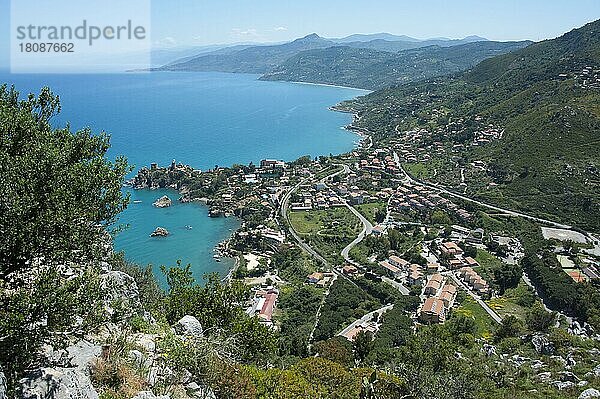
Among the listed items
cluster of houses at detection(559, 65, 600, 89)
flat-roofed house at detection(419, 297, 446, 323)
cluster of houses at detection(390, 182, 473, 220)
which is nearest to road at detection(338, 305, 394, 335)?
flat-roofed house at detection(419, 297, 446, 323)

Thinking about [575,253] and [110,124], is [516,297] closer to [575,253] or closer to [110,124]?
[575,253]

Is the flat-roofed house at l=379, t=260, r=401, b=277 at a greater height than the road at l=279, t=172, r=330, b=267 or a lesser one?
lesser

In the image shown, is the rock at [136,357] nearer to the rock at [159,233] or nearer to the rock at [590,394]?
the rock at [590,394]

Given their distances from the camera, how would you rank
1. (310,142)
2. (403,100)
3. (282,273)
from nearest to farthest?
(282,273), (310,142), (403,100)

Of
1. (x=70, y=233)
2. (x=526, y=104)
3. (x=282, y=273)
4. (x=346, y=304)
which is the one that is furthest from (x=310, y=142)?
(x=70, y=233)

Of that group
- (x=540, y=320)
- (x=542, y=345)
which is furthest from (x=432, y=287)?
(x=542, y=345)

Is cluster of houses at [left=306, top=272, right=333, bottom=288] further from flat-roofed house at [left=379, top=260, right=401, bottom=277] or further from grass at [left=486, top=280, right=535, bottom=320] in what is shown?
grass at [left=486, top=280, right=535, bottom=320]

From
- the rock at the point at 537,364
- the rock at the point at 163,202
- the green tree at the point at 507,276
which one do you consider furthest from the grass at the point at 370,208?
the rock at the point at 537,364
